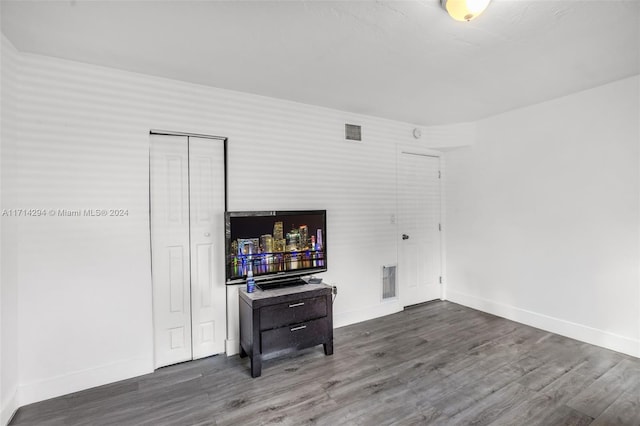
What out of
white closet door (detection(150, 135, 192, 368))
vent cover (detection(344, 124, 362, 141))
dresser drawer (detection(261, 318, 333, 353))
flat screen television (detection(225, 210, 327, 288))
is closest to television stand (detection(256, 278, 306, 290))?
flat screen television (detection(225, 210, 327, 288))

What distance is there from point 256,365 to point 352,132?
2.71 m

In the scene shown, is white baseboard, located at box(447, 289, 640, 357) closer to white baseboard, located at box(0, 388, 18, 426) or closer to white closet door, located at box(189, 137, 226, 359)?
white closet door, located at box(189, 137, 226, 359)

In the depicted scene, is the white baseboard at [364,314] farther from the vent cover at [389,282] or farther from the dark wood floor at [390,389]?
the dark wood floor at [390,389]

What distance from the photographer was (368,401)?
2.17 meters

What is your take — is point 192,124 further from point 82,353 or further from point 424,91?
point 424,91

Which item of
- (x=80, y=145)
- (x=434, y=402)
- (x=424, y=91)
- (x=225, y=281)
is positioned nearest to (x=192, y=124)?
(x=80, y=145)

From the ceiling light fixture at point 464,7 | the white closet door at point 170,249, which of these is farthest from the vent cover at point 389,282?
the ceiling light fixture at point 464,7

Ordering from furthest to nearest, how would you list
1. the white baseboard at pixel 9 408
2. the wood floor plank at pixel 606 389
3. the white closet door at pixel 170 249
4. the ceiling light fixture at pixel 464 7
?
the white closet door at pixel 170 249 → the wood floor plank at pixel 606 389 → the white baseboard at pixel 9 408 → the ceiling light fixture at pixel 464 7

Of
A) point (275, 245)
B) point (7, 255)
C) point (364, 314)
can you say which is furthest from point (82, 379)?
point (364, 314)

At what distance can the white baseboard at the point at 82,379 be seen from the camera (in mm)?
2180

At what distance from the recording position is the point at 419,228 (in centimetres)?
431

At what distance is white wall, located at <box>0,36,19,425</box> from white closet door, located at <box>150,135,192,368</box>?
34.6 inches

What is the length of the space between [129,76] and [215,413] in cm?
273

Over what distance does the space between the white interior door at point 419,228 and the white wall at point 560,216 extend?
36cm
